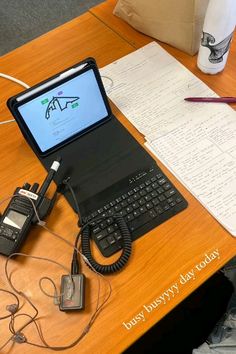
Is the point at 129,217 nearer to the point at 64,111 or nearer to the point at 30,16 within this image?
the point at 64,111

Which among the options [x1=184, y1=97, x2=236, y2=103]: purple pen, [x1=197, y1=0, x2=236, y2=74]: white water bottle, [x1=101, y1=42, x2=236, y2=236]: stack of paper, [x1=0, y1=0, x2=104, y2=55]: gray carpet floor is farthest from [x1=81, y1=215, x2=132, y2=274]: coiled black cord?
[x1=0, y1=0, x2=104, y2=55]: gray carpet floor

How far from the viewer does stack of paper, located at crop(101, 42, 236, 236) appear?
33.4 inches

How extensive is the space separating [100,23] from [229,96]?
48 cm

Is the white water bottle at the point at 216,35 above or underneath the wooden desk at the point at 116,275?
above

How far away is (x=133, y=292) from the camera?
741 mm

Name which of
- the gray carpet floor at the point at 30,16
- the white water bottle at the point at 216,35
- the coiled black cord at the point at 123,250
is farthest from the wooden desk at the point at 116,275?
the gray carpet floor at the point at 30,16

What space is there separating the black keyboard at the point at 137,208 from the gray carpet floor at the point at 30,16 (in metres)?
1.53

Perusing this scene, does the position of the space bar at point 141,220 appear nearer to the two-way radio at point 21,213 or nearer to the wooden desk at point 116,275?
the wooden desk at point 116,275

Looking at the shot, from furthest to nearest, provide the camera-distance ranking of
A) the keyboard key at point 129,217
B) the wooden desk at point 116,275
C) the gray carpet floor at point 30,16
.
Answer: the gray carpet floor at point 30,16 < the keyboard key at point 129,217 < the wooden desk at point 116,275

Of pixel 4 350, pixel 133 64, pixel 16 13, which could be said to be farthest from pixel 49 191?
pixel 16 13

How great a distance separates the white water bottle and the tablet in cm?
30

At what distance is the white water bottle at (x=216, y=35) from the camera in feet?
→ 2.84

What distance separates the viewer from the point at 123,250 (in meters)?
0.77

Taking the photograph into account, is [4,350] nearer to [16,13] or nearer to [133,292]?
[133,292]
